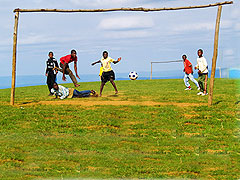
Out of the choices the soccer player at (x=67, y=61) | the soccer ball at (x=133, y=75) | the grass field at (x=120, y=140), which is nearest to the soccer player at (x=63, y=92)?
the soccer player at (x=67, y=61)

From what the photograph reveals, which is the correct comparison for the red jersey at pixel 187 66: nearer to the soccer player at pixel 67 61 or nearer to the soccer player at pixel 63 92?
the soccer player at pixel 67 61

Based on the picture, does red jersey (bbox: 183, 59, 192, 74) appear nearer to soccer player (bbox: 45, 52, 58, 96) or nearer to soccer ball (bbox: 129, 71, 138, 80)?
soccer player (bbox: 45, 52, 58, 96)

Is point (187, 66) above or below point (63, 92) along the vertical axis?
above

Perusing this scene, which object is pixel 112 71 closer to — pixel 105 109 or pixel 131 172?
pixel 105 109

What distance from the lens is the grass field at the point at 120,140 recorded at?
8.15 metres

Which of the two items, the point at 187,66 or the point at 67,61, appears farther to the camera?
the point at 187,66

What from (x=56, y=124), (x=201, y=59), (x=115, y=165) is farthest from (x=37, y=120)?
(x=201, y=59)

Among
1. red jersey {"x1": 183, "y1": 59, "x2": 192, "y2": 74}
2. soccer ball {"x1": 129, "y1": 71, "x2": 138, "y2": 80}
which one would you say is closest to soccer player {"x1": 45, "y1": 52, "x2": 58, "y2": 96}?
red jersey {"x1": 183, "y1": 59, "x2": 192, "y2": 74}

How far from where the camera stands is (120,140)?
35.0ft

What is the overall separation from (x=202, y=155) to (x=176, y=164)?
3.46ft

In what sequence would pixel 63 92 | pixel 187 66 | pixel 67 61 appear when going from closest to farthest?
1. pixel 63 92
2. pixel 67 61
3. pixel 187 66

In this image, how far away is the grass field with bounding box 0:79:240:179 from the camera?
8.15m

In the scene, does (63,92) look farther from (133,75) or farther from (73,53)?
(133,75)

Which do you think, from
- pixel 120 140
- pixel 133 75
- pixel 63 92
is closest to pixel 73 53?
pixel 63 92
